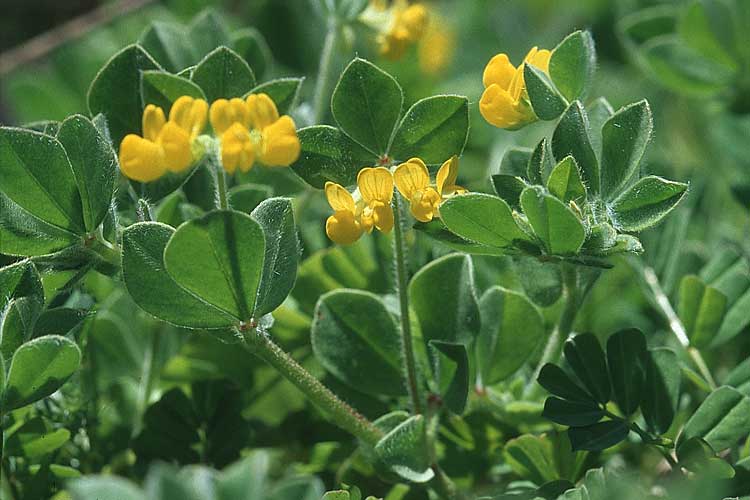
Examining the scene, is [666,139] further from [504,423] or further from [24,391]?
[24,391]

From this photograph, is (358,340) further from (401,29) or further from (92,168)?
(401,29)

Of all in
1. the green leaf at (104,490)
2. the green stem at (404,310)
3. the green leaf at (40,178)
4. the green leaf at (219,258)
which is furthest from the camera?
the green stem at (404,310)

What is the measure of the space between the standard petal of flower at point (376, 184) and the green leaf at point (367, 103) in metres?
0.07

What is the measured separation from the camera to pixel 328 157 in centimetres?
114

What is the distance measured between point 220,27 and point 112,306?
1.57 ft

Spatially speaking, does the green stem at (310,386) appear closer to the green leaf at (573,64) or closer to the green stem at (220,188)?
the green stem at (220,188)

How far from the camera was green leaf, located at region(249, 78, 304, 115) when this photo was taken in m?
1.19

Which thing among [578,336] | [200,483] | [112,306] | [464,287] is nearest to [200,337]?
[112,306]

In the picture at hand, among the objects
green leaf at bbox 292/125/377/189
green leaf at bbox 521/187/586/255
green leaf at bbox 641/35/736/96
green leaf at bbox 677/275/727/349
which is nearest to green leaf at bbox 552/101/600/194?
green leaf at bbox 521/187/586/255

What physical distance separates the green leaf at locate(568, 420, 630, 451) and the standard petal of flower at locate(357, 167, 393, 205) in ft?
1.13

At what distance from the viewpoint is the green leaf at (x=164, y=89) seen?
1.13m

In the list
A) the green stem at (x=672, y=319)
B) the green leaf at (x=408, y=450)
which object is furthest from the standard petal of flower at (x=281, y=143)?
the green stem at (x=672, y=319)

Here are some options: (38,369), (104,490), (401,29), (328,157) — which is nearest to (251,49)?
(401,29)

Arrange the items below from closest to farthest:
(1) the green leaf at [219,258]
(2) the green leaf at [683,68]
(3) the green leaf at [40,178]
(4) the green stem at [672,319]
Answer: (1) the green leaf at [219,258] → (3) the green leaf at [40,178] → (4) the green stem at [672,319] → (2) the green leaf at [683,68]
